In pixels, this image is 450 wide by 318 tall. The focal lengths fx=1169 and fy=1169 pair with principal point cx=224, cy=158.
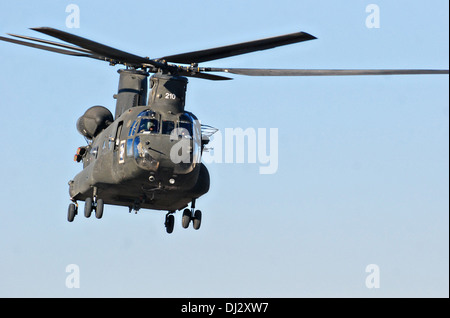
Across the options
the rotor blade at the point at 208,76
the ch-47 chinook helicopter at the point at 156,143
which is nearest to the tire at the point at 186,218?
the ch-47 chinook helicopter at the point at 156,143

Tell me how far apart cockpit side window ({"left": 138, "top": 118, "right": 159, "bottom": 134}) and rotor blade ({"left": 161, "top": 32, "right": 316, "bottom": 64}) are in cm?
243

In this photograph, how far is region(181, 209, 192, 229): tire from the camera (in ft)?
149

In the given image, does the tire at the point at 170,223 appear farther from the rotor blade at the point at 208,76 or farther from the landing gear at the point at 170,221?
the rotor blade at the point at 208,76

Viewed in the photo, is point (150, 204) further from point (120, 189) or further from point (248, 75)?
point (248, 75)

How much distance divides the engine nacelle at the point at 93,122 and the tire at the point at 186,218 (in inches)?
199

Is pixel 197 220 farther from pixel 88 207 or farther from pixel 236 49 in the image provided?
pixel 236 49

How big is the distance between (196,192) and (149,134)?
144 inches

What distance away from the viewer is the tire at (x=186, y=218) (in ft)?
149

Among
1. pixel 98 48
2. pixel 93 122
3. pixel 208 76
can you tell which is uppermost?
pixel 98 48

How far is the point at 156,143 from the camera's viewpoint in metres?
42.0

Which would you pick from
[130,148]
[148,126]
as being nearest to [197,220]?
[130,148]

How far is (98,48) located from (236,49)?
477cm
